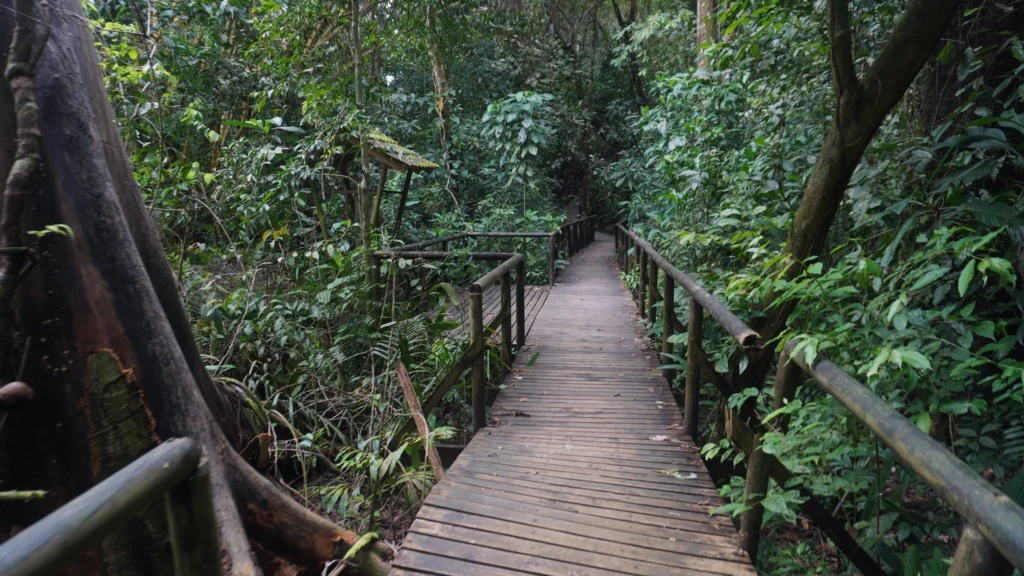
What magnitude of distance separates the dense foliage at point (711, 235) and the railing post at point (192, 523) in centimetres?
144

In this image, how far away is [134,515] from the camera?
2.59 feet

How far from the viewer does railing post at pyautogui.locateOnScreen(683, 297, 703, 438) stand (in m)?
2.88

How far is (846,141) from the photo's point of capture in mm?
2389

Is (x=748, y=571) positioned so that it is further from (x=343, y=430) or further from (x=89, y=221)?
(x=343, y=430)

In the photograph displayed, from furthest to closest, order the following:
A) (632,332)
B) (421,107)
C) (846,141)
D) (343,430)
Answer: (421,107), (632,332), (343,430), (846,141)

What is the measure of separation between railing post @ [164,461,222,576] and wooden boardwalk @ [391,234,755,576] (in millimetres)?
1130

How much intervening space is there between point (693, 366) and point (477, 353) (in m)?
1.29

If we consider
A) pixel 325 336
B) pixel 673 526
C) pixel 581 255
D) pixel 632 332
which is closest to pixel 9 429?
pixel 673 526

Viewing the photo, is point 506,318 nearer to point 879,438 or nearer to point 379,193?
point 379,193

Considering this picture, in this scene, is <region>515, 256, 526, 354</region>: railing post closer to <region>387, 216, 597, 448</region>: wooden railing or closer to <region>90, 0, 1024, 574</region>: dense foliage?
<region>387, 216, 597, 448</region>: wooden railing

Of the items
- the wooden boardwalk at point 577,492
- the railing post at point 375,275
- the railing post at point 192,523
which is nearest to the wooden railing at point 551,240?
the railing post at point 375,275

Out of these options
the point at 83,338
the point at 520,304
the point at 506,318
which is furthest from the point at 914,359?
the point at 520,304

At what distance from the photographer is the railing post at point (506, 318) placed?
3927 millimetres

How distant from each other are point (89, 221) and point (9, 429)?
703 mm
